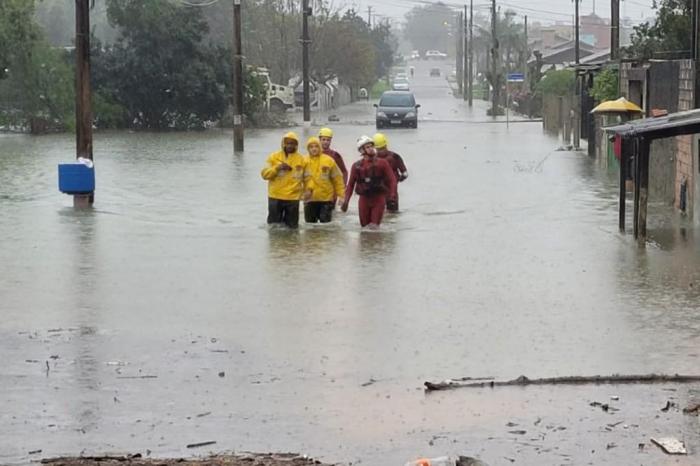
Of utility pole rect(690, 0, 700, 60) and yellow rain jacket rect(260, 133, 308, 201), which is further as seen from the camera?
utility pole rect(690, 0, 700, 60)

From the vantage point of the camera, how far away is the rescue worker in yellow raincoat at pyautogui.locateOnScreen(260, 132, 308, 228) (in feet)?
68.7

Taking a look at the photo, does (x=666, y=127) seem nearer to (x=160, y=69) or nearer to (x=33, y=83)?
(x=33, y=83)

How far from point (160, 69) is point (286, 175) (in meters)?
38.6

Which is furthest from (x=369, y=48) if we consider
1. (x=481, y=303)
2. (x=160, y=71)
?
(x=481, y=303)

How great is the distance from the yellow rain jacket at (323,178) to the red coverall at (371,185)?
8.9 inches

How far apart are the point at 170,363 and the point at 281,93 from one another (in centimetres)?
6677

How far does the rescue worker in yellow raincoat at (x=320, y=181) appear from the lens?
21.3 meters

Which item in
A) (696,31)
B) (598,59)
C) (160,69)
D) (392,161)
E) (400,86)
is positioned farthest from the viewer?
(400,86)

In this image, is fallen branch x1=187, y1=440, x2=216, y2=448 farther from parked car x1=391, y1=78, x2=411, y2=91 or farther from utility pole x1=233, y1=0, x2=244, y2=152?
parked car x1=391, y1=78, x2=411, y2=91

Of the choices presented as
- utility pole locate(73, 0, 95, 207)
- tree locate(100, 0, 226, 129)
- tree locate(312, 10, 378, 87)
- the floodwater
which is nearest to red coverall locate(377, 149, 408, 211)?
the floodwater

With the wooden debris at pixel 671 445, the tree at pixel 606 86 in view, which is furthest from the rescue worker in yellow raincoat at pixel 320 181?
the tree at pixel 606 86

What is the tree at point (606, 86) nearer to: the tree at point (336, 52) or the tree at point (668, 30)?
the tree at point (668, 30)

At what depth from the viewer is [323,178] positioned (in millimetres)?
21375

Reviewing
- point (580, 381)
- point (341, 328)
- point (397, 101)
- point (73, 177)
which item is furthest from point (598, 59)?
point (580, 381)
